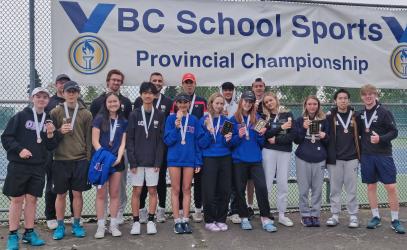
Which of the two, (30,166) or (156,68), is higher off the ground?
(156,68)

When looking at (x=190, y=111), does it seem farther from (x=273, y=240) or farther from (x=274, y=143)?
(x=273, y=240)

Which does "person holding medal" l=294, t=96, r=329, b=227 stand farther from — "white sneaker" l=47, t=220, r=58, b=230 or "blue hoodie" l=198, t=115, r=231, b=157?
"white sneaker" l=47, t=220, r=58, b=230

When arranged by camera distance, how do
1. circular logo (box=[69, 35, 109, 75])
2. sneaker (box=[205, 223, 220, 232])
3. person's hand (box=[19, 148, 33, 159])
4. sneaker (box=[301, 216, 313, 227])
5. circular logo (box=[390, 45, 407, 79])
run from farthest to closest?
circular logo (box=[390, 45, 407, 79])
circular logo (box=[69, 35, 109, 75])
sneaker (box=[301, 216, 313, 227])
sneaker (box=[205, 223, 220, 232])
person's hand (box=[19, 148, 33, 159])

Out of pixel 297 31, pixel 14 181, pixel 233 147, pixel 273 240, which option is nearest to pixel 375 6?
pixel 297 31

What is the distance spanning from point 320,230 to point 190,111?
101 inches

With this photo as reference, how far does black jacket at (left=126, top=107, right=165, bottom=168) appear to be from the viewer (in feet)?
18.1

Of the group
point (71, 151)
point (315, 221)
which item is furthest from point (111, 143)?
point (315, 221)

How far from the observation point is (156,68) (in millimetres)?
6742

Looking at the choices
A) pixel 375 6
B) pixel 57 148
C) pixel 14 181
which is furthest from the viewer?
pixel 375 6

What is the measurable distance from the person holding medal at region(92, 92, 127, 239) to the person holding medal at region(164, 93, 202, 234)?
2.06ft

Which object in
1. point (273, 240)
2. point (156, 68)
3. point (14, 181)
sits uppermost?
point (156, 68)

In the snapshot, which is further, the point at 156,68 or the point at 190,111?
the point at 156,68

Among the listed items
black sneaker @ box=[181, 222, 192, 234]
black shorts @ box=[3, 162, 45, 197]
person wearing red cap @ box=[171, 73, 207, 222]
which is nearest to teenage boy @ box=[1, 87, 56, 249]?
black shorts @ box=[3, 162, 45, 197]

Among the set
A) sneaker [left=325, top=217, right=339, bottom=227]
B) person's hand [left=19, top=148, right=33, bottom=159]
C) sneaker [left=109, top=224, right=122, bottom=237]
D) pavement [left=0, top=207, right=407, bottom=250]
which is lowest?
pavement [left=0, top=207, right=407, bottom=250]
